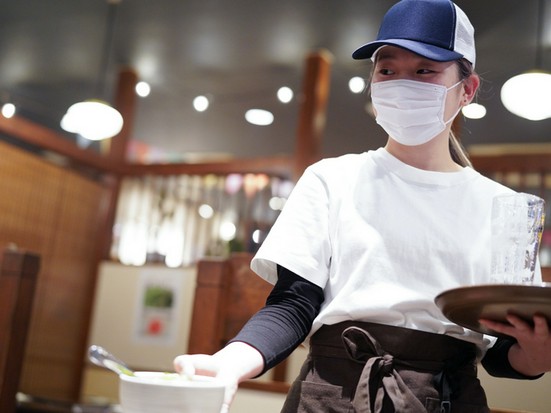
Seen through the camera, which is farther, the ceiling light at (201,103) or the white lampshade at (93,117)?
the ceiling light at (201,103)

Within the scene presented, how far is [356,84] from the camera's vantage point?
278 inches

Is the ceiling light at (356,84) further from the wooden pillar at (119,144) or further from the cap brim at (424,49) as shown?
the cap brim at (424,49)

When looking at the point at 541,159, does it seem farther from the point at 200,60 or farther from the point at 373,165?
the point at 373,165

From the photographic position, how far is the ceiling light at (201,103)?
25.9 feet

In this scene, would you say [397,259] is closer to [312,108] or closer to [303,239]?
[303,239]

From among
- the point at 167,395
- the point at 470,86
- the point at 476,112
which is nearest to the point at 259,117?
the point at 476,112

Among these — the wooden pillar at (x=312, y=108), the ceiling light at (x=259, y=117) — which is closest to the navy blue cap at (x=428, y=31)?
the wooden pillar at (x=312, y=108)

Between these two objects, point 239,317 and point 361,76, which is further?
point 361,76

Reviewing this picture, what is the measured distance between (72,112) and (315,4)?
83.5 inches

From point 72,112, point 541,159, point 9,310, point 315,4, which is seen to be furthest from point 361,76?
point 9,310

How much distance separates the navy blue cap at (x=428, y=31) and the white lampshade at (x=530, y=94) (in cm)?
375

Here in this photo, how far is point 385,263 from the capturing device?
4.10ft

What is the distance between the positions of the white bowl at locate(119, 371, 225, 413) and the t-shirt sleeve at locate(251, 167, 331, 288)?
42 cm

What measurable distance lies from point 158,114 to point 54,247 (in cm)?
226
